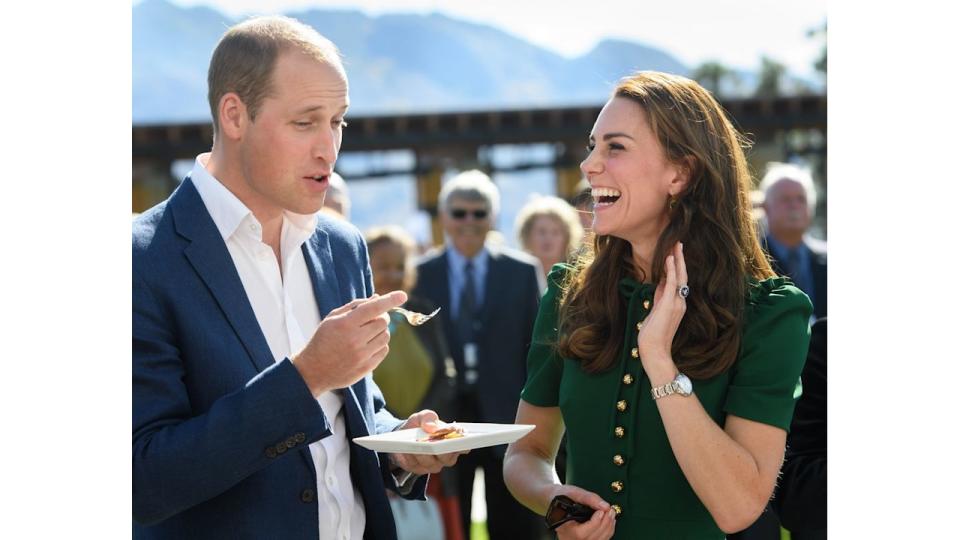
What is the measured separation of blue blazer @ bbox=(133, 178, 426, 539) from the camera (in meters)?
2.25

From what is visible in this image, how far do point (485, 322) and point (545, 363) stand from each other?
3.67 m

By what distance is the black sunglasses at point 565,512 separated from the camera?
8.47ft

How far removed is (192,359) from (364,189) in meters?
127

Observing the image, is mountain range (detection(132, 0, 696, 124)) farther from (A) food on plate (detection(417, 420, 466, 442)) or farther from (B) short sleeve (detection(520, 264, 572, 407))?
(A) food on plate (detection(417, 420, 466, 442))

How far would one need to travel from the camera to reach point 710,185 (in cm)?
284

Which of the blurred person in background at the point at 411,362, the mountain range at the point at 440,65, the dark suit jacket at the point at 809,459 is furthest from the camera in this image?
the mountain range at the point at 440,65

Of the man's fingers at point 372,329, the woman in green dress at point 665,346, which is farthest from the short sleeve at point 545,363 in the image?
the man's fingers at point 372,329

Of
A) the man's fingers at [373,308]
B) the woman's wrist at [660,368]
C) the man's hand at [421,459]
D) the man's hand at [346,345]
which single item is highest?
the man's fingers at [373,308]

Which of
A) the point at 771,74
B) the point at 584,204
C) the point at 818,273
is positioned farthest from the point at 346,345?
the point at 771,74

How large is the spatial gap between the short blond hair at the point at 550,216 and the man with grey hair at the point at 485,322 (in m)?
0.43

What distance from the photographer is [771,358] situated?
2.62 metres

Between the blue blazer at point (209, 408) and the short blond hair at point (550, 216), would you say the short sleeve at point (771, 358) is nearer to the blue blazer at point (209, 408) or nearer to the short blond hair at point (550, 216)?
the blue blazer at point (209, 408)

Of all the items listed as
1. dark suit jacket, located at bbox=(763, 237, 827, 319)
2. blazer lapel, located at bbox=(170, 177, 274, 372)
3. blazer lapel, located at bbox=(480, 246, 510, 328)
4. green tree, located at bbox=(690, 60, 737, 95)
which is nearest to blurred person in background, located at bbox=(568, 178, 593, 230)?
blazer lapel, located at bbox=(480, 246, 510, 328)
